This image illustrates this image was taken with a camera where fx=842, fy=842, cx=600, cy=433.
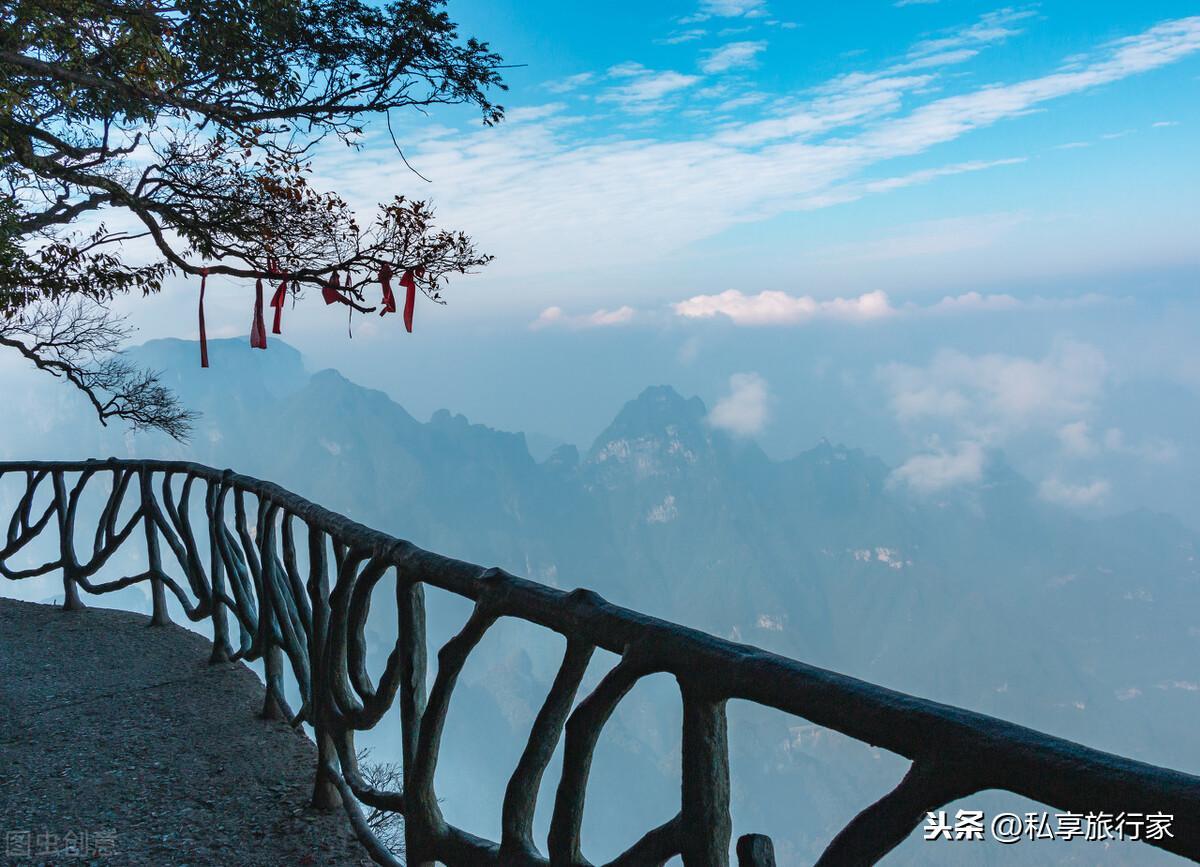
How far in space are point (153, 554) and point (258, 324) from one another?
365cm

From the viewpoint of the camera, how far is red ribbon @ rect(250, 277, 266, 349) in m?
9.05

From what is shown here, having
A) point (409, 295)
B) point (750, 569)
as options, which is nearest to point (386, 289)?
point (409, 295)

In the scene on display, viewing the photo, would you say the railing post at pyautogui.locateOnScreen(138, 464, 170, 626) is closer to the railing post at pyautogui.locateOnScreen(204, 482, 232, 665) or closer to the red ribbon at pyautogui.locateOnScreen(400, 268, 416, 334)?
the railing post at pyautogui.locateOnScreen(204, 482, 232, 665)

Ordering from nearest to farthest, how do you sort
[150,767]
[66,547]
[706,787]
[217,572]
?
[706,787] < [150,767] < [217,572] < [66,547]

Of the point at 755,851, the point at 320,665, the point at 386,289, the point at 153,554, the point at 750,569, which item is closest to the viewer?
the point at 755,851

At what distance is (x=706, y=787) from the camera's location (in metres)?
1.68

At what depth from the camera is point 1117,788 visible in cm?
117

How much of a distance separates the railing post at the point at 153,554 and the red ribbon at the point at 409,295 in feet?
10.3

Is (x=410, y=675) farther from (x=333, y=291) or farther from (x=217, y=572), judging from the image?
(x=333, y=291)

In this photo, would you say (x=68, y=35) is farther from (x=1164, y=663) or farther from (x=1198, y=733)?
(x=1164, y=663)

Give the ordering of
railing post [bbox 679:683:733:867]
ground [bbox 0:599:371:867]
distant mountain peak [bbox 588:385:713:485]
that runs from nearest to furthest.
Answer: railing post [bbox 679:683:733:867] < ground [bbox 0:599:371:867] < distant mountain peak [bbox 588:385:713:485]

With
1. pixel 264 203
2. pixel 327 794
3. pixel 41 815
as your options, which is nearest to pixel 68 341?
pixel 264 203

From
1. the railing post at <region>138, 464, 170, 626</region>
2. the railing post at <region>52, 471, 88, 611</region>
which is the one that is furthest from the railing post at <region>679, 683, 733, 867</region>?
the railing post at <region>52, 471, 88, 611</region>

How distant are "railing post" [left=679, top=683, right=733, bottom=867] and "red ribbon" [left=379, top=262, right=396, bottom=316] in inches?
299
